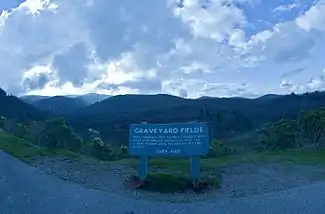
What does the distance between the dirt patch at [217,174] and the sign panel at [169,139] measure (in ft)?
3.17

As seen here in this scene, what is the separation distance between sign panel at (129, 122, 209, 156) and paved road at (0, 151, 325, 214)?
2.29 meters

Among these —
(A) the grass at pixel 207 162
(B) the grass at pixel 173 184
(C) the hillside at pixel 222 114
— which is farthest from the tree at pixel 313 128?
(C) the hillside at pixel 222 114

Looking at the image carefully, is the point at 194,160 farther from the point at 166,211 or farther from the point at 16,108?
the point at 16,108

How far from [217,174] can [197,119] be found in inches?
2672

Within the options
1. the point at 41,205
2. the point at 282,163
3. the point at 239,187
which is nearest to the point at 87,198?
the point at 41,205

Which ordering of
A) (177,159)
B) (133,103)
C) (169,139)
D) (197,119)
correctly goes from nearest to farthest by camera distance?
(169,139) → (177,159) → (197,119) → (133,103)

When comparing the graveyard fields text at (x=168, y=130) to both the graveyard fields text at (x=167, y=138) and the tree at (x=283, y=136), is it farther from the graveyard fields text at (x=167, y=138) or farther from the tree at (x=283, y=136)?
the tree at (x=283, y=136)

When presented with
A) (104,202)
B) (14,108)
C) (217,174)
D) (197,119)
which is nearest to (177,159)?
(217,174)

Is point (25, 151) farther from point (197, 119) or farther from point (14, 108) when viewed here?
point (14, 108)

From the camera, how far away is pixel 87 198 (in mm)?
11094

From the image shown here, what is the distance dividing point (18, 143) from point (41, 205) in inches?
360

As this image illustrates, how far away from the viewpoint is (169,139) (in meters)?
13.8

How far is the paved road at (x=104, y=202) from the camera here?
9.98m

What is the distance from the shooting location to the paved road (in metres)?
9.98
